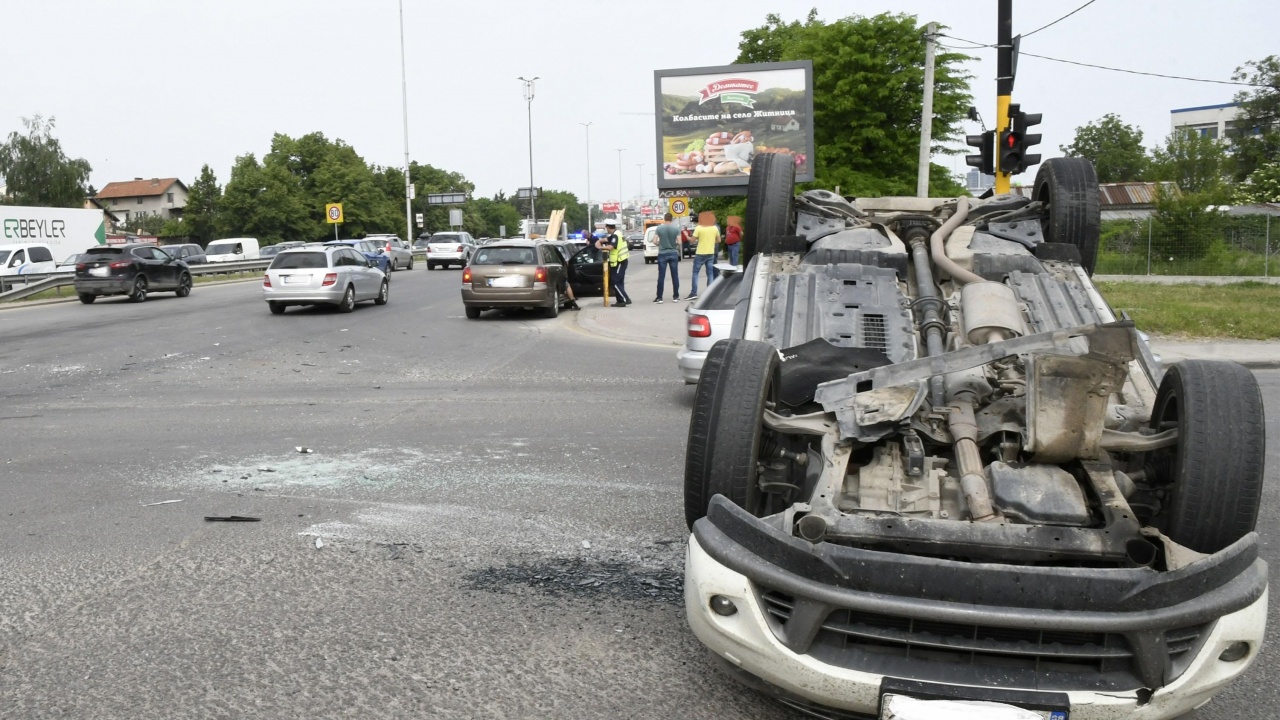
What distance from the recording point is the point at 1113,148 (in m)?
99.1

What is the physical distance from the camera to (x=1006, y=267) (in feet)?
17.4

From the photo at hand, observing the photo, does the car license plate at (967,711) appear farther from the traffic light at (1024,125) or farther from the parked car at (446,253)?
the parked car at (446,253)

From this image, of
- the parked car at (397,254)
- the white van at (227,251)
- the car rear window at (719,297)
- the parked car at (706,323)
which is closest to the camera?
the parked car at (706,323)

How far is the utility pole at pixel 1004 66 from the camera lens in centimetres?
1719

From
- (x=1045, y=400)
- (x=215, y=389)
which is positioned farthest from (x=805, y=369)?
(x=215, y=389)

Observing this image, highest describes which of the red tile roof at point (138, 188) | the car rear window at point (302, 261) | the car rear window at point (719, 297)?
the red tile roof at point (138, 188)

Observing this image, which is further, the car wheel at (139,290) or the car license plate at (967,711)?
the car wheel at (139,290)

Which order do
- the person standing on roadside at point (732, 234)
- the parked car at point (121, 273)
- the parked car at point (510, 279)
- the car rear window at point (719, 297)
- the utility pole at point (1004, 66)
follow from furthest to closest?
the parked car at point (121, 273) < the person standing on roadside at point (732, 234) < the parked car at point (510, 279) < the utility pole at point (1004, 66) < the car rear window at point (719, 297)

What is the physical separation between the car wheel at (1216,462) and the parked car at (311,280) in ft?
64.4

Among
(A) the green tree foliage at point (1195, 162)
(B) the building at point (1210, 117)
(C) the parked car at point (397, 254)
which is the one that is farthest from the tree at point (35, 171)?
(B) the building at point (1210, 117)

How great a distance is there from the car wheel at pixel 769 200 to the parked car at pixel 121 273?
2436 centimetres

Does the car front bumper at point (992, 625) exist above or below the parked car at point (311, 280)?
below

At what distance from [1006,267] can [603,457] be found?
11.6ft

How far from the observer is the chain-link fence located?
2752 cm
